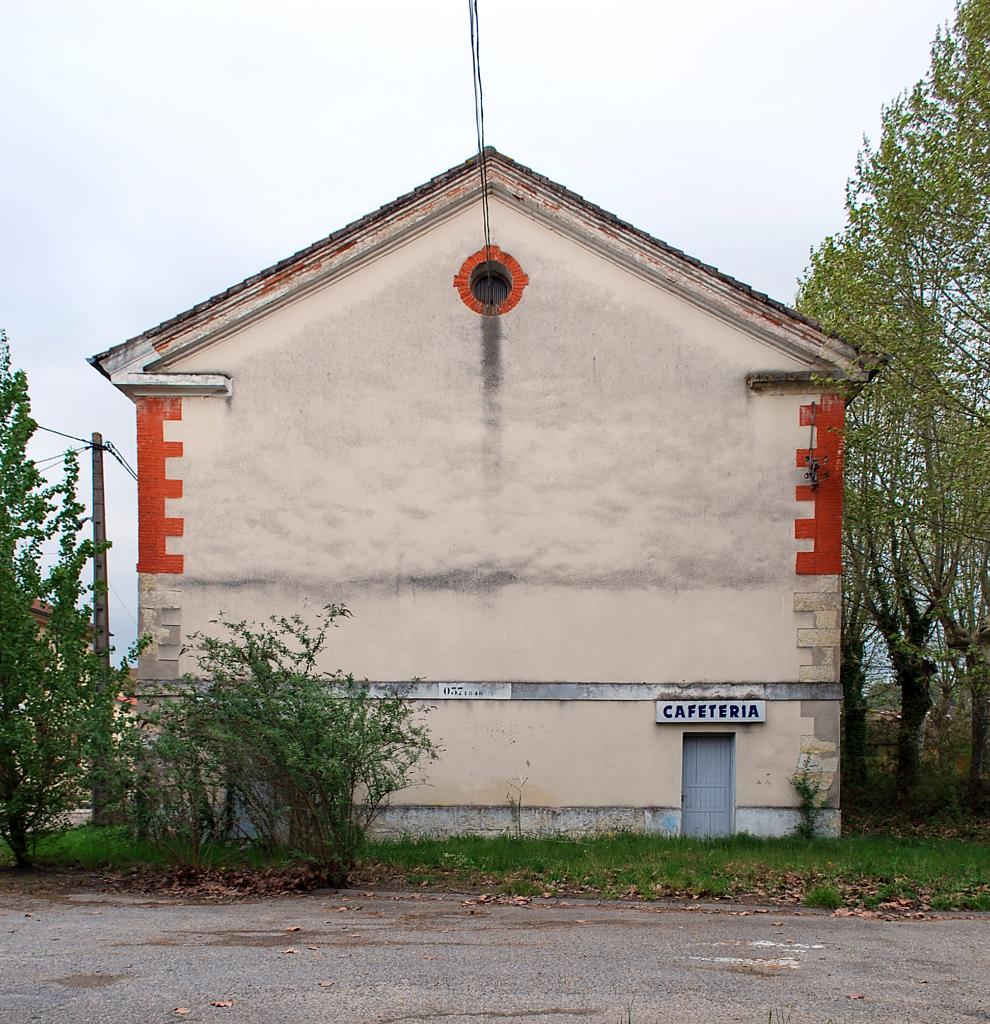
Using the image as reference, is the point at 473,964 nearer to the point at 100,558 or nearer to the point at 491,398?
the point at 491,398

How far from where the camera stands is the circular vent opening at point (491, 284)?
1557 centimetres

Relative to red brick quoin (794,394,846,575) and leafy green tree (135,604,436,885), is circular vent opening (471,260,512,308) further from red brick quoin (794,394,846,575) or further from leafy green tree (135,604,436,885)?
leafy green tree (135,604,436,885)

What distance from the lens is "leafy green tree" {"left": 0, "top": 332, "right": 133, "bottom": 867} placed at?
41.1 feet

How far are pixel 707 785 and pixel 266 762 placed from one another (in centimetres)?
620

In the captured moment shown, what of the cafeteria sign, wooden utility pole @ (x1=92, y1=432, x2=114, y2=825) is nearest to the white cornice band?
wooden utility pole @ (x1=92, y1=432, x2=114, y2=825)

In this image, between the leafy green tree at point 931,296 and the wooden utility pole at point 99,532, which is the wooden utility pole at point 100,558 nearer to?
the wooden utility pole at point 99,532

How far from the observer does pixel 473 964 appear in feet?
26.1

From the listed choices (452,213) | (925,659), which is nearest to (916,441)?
(925,659)

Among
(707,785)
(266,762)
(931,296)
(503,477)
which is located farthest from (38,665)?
(931,296)

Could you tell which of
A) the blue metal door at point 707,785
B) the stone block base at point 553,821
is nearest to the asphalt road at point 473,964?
the stone block base at point 553,821

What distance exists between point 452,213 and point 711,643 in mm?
6728

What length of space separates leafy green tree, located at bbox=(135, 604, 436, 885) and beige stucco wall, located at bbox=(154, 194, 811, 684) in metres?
3.05

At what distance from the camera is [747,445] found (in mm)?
15258

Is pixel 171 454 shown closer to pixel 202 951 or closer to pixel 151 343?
pixel 151 343
